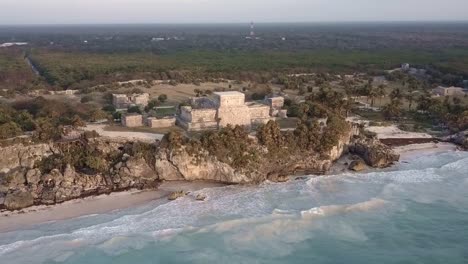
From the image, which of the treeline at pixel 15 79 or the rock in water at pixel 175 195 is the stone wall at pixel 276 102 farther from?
the treeline at pixel 15 79

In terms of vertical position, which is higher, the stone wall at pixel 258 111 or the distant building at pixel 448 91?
the stone wall at pixel 258 111

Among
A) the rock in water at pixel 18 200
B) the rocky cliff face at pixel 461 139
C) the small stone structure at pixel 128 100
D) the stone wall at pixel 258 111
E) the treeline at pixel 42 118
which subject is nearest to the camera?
the rock in water at pixel 18 200

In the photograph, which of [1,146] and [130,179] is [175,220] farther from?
[1,146]

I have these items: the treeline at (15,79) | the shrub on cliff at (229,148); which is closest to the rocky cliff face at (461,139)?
the shrub on cliff at (229,148)

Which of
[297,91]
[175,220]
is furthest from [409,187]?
[297,91]

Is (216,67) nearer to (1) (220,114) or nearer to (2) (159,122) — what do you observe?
(2) (159,122)

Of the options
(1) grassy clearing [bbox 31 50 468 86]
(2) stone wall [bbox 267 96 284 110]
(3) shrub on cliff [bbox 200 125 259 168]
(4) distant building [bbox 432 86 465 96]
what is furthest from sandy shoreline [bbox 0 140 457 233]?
(1) grassy clearing [bbox 31 50 468 86]

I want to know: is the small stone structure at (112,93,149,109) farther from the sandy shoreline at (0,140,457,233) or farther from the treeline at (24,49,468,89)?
the sandy shoreline at (0,140,457,233)
